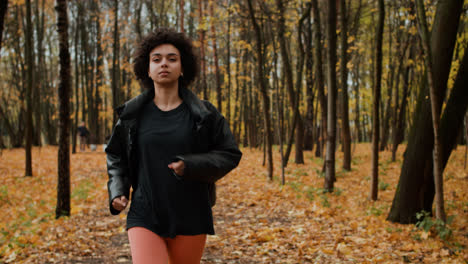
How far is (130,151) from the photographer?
7.98ft

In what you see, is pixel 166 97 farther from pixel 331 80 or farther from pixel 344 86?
pixel 344 86

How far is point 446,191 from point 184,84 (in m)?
8.97

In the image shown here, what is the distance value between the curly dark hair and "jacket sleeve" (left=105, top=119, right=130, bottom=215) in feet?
1.47

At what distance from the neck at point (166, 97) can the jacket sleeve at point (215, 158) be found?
314mm

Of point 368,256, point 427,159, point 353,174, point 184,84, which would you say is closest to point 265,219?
point 368,256

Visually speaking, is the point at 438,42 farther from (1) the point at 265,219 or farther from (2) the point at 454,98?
(1) the point at 265,219

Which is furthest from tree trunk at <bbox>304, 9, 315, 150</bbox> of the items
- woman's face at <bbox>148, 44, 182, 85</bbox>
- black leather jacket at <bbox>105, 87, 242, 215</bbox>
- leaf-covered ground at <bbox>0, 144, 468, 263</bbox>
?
black leather jacket at <bbox>105, 87, 242, 215</bbox>

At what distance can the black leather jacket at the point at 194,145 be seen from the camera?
237cm

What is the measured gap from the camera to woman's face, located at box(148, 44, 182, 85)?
2504 millimetres

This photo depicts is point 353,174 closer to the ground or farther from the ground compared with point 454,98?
closer to the ground

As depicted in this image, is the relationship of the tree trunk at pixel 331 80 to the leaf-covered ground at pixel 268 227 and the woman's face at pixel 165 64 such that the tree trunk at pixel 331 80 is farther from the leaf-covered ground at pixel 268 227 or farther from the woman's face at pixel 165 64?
the woman's face at pixel 165 64

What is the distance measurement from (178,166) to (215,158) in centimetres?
27

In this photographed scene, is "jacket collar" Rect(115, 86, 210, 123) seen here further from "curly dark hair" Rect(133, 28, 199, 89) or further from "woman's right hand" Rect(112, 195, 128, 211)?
"woman's right hand" Rect(112, 195, 128, 211)

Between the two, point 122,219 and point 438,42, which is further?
point 122,219
